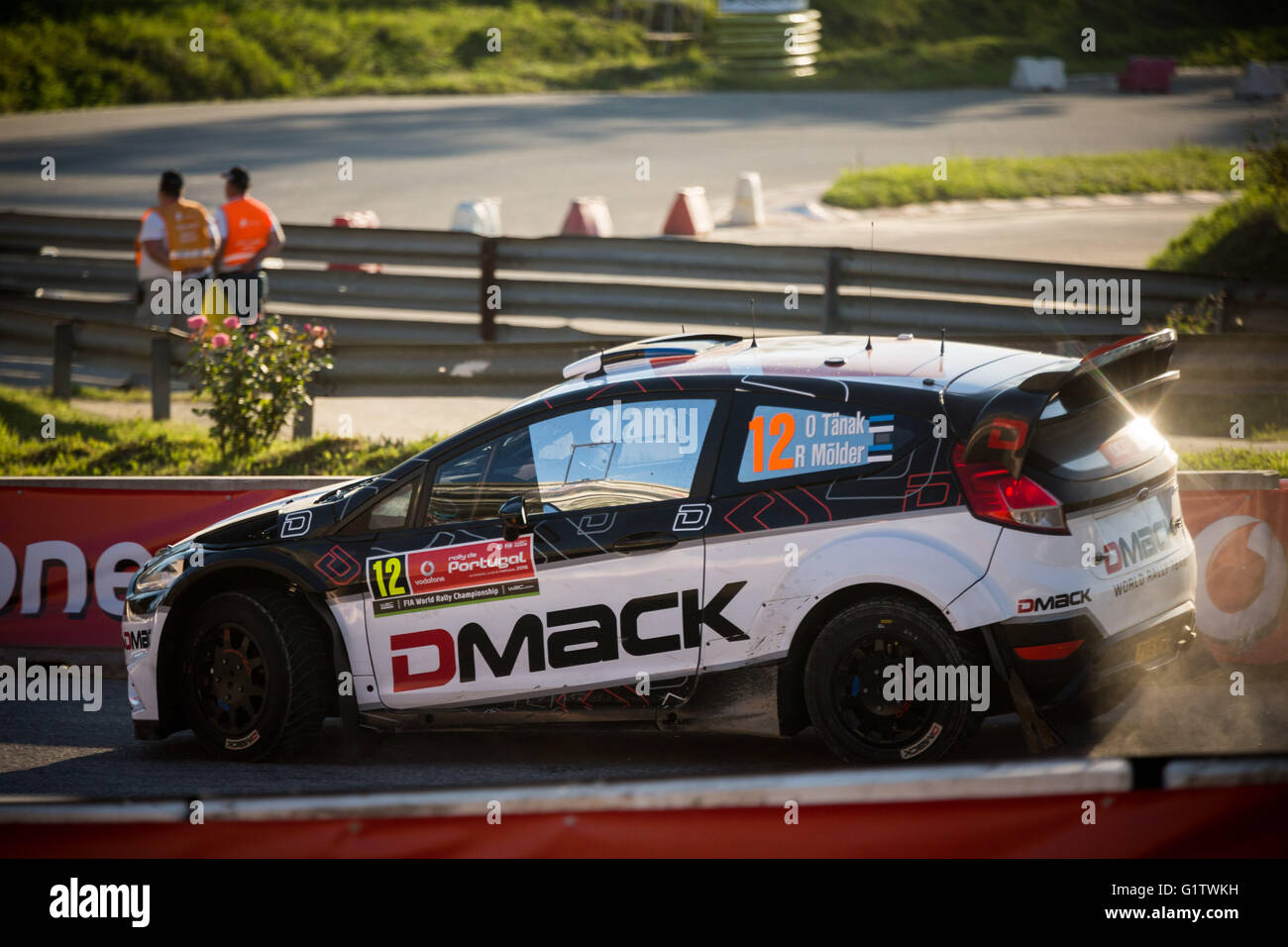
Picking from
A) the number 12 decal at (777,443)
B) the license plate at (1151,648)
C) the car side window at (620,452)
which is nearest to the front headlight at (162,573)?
the car side window at (620,452)

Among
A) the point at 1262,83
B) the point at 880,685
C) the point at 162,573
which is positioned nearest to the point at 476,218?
the point at 162,573

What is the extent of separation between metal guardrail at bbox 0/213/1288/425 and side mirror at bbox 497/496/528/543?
4.95 m

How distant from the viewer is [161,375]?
12.9 meters

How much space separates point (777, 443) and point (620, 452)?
2.19ft

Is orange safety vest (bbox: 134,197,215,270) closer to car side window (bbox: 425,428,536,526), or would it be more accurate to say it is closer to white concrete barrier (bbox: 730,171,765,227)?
car side window (bbox: 425,428,536,526)

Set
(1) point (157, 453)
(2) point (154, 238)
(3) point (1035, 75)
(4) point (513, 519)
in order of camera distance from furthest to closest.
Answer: (3) point (1035, 75), (2) point (154, 238), (1) point (157, 453), (4) point (513, 519)

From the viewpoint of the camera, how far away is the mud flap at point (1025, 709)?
5613 mm

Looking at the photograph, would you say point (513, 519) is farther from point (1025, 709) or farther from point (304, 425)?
point (304, 425)

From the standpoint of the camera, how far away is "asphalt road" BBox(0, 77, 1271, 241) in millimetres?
23922

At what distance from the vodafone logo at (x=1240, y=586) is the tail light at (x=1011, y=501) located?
7.00 feet

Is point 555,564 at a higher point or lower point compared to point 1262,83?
lower

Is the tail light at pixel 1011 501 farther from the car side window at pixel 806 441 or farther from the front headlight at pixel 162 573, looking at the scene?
the front headlight at pixel 162 573

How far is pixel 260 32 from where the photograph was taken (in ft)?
130

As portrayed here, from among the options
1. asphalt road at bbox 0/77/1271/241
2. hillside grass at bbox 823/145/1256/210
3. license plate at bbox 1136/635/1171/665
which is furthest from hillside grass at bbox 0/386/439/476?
hillside grass at bbox 823/145/1256/210
